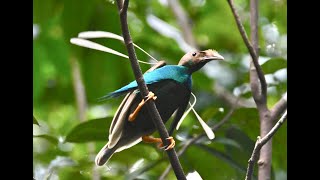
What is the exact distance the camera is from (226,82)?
1.67m

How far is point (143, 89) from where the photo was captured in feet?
3.91

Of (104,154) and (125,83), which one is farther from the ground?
(125,83)

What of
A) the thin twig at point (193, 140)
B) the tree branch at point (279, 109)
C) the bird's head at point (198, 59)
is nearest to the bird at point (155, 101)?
the bird's head at point (198, 59)

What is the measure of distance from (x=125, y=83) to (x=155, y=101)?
16 cm

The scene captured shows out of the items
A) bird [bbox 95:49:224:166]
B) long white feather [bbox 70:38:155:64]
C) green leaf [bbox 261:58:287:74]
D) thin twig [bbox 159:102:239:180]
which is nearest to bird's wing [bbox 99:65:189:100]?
bird [bbox 95:49:224:166]

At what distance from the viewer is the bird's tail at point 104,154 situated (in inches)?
49.5

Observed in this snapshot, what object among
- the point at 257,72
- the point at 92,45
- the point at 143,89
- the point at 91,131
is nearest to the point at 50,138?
the point at 91,131

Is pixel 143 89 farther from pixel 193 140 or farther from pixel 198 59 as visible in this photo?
pixel 193 140

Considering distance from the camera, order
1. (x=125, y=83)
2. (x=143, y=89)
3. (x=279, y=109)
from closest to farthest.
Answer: (x=143, y=89)
(x=125, y=83)
(x=279, y=109)

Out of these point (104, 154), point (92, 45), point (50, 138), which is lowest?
point (104, 154)

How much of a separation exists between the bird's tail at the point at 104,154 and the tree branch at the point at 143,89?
109 millimetres

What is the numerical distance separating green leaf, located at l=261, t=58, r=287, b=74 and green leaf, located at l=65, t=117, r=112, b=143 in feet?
1.38

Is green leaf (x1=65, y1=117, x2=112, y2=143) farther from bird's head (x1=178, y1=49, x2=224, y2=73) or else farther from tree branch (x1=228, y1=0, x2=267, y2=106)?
tree branch (x1=228, y1=0, x2=267, y2=106)

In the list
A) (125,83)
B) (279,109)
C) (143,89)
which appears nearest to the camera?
(143,89)
